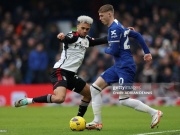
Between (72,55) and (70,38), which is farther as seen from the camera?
(72,55)

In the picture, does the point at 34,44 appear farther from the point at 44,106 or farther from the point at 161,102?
the point at 161,102

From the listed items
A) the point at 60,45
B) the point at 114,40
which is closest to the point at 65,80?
the point at 114,40

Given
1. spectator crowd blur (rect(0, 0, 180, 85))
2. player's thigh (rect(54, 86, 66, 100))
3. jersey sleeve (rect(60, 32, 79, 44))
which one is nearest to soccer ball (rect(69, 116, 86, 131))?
player's thigh (rect(54, 86, 66, 100))

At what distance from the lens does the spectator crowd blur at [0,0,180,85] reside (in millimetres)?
22625

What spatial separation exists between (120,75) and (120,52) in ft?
1.54

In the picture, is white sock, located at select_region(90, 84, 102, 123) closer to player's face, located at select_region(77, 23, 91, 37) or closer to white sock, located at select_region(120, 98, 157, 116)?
white sock, located at select_region(120, 98, 157, 116)

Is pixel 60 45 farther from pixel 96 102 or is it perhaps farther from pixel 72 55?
pixel 96 102

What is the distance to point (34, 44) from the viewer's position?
80.5 feet

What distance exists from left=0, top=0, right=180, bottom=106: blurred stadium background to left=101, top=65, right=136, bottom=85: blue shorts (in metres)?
9.59

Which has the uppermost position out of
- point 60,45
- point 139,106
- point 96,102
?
point 60,45

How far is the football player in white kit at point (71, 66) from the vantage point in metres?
12.2

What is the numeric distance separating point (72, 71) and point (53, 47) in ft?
41.8

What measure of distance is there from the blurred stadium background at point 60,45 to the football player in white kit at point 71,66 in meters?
9.14

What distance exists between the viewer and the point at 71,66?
12.5m
